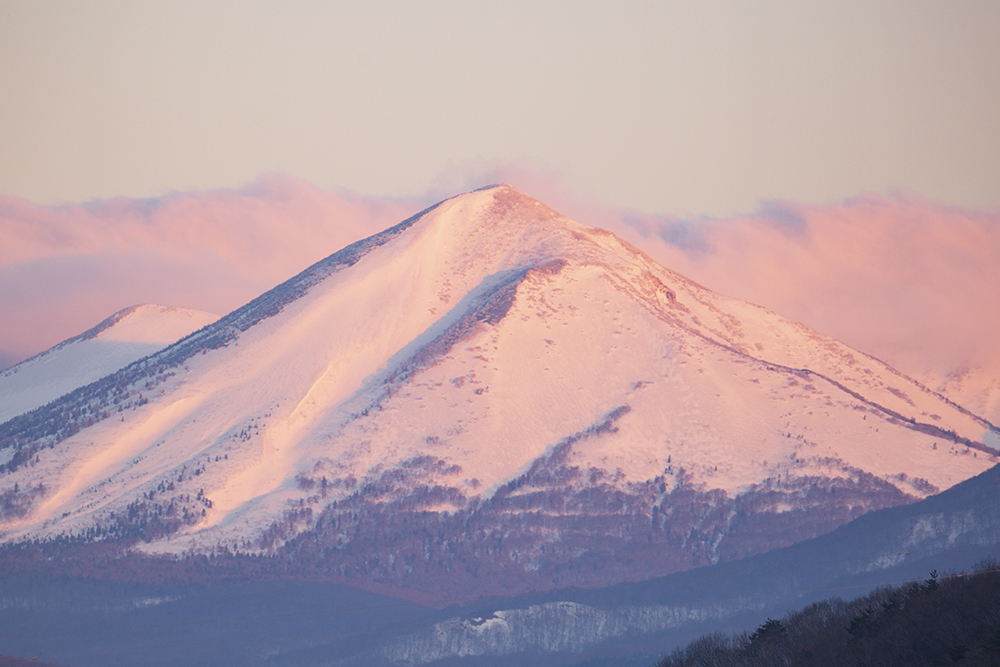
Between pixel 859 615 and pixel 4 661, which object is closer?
pixel 859 615

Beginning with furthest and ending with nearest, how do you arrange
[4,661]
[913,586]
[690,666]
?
[4,661]
[690,666]
[913,586]

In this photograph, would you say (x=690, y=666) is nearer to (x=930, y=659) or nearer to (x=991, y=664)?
(x=930, y=659)

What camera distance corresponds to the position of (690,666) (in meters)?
105

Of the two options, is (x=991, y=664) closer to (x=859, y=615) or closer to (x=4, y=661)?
(x=859, y=615)

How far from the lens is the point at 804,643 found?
98.7 m

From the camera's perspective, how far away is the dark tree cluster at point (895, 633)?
268ft

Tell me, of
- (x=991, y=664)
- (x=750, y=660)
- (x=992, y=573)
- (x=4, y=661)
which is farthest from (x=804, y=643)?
(x=4, y=661)

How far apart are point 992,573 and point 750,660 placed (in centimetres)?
2102

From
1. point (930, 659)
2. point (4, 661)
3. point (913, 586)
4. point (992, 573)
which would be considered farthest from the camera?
point (4, 661)

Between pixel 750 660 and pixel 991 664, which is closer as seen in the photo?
pixel 991 664

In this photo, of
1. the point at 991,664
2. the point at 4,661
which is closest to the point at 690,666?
the point at 991,664

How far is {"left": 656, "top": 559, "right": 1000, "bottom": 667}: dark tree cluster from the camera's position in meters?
81.6

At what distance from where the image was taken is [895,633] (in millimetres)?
88250

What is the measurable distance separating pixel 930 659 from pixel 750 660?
20.2 m
